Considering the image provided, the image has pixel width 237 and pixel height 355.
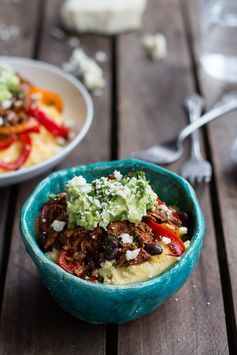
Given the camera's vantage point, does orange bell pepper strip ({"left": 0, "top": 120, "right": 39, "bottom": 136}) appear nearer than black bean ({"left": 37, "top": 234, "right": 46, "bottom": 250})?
No

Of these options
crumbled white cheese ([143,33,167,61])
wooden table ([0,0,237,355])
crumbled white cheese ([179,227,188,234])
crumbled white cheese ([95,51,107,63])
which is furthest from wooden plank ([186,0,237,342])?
crumbled white cheese ([95,51,107,63])

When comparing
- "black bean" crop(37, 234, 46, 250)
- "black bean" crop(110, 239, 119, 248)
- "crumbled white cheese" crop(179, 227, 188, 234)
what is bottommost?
"black bean" crop(37, 234, 46, 250)

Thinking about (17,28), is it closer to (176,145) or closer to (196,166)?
(176,145)

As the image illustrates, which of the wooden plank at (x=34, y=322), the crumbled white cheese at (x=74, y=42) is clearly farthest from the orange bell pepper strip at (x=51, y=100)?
the crumbled white cheese at (x=74, y=42)

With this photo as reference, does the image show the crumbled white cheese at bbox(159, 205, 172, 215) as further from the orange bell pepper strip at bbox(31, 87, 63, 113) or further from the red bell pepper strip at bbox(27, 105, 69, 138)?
the orange bell pepper strip at bbox(31, 87, 63, 113)

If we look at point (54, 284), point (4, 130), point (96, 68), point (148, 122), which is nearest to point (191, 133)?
point (148, 122)

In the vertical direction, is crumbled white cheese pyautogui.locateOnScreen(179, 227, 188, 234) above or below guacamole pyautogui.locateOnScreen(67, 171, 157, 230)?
below

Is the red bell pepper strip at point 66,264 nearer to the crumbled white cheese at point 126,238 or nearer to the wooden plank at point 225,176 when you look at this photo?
the crumbled white cheese at point 126,238
